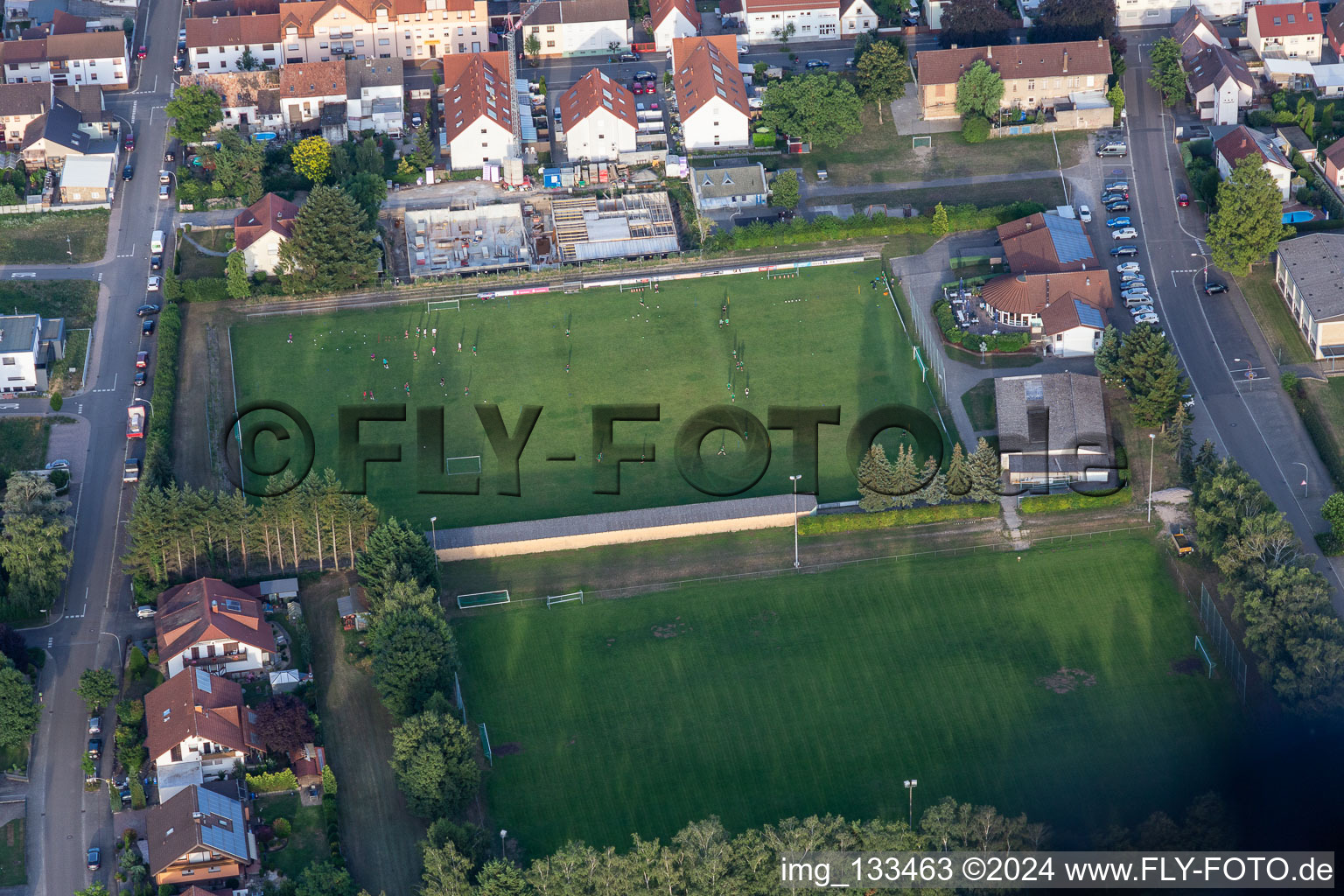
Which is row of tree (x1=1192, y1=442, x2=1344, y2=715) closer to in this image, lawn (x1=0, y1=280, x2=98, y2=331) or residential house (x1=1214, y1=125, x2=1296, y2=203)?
residential house (x1=1214, y1=125, x2=1296, y2=203)

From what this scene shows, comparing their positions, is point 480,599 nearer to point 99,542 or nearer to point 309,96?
point 99,542

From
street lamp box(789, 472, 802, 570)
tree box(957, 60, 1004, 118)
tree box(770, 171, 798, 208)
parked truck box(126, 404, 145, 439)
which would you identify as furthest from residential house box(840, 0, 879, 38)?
parked truck box(126, 404, 145, 439)

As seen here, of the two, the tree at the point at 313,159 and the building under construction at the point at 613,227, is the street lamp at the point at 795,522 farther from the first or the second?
the tree at the point at 313,159

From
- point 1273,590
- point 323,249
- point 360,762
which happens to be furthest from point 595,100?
point 1273,590

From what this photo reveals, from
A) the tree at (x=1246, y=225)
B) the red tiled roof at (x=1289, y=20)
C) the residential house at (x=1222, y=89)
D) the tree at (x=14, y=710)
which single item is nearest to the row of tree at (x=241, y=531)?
the tree at (x=14, y=710)

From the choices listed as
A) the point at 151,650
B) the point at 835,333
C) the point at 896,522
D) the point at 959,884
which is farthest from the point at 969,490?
the point at 151,650

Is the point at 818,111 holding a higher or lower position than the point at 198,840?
higher
